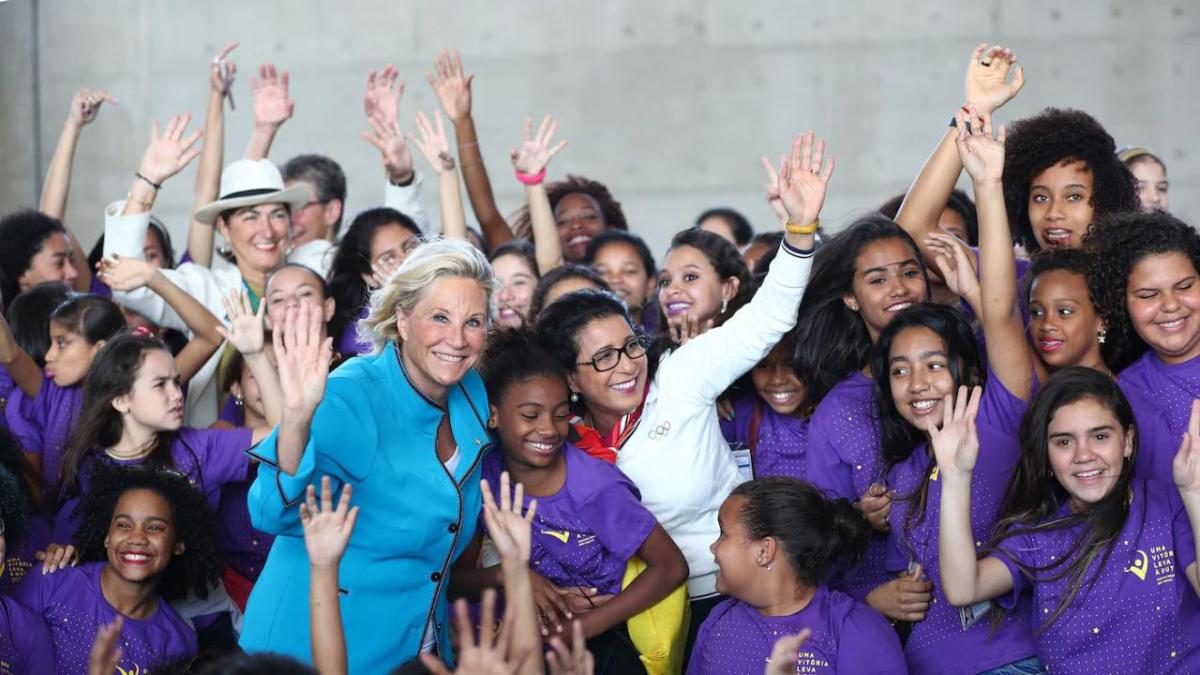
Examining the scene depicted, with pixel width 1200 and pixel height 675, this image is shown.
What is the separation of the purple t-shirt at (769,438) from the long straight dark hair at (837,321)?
0.38 feet

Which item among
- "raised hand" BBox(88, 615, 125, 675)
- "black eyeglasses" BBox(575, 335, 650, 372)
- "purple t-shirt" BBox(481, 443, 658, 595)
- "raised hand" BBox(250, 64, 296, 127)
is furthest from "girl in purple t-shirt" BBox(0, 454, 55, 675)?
"raised hand" BBox(250, 64, 296, 127)

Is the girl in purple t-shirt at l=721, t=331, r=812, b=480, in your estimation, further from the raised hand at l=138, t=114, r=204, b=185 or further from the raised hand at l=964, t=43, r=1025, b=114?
the raised hand at l=138, t=114, r=204, b=185

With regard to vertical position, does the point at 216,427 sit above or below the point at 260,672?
above

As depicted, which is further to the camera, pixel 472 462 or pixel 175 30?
Result: pixel 175 30

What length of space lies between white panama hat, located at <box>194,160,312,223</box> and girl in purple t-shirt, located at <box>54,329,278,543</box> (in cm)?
98

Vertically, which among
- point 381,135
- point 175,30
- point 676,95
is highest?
point 175,30

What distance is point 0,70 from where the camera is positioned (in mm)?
8305

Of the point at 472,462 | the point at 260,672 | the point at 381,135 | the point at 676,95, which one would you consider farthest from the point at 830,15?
the point at 260,672

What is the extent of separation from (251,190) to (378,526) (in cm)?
240

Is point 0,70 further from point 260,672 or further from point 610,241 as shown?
point 260,672

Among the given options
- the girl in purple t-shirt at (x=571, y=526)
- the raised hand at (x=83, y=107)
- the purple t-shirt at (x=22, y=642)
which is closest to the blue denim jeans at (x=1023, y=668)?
the girl in purple t-shirt at (x=571, y=526)

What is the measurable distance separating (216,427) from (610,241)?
1.45 meters

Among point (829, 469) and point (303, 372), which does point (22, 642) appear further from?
point (829, 469)

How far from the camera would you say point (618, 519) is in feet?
11.4
